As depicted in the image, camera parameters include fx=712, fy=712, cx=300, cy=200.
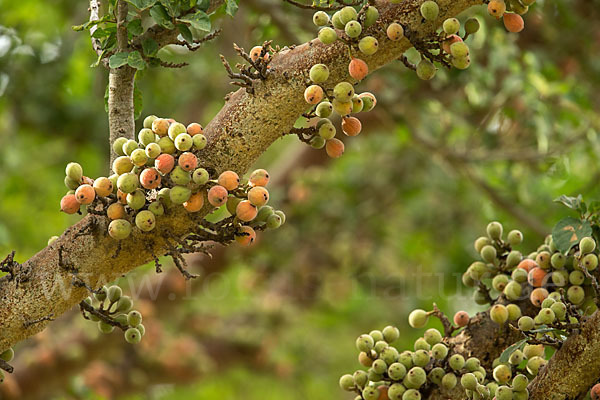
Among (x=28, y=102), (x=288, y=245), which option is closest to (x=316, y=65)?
(x=28, y=102)

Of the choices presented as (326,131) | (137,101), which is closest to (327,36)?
(326,131)

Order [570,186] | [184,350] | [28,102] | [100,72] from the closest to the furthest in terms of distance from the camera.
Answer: [100,72], [570,186], [28,102], [184,350]

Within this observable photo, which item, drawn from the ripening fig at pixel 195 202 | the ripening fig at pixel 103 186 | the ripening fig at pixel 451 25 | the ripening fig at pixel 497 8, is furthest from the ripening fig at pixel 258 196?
the ripening fig at pixel 497 8

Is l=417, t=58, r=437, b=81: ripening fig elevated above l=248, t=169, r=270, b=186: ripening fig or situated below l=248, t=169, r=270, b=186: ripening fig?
below

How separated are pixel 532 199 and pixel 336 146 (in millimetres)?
3149

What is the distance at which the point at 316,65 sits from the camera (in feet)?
5.14

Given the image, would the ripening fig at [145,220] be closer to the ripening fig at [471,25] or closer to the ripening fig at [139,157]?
the ripening fig at [139,157]

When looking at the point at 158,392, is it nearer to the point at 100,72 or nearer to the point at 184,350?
the point at 184,350

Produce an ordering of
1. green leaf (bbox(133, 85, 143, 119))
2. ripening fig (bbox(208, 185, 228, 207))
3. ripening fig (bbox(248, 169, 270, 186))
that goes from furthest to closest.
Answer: green leaf (bbox(133, 85, 143, 119)), ripening fig (bbox(248, 169, 270, 186)), ripening fig (bbox(208, 185, 228, 207))

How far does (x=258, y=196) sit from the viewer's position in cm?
157

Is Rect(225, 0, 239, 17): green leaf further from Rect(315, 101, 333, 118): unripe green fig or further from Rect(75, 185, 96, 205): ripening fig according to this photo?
Rect(75, 185, 96, 205): ripening fig

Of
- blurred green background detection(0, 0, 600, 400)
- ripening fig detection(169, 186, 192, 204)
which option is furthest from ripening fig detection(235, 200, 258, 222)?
blurred green background detection(0, 0, 600, 400)

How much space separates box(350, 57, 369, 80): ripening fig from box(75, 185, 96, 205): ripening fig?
63 cm

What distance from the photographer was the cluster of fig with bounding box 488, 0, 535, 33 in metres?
1.57
